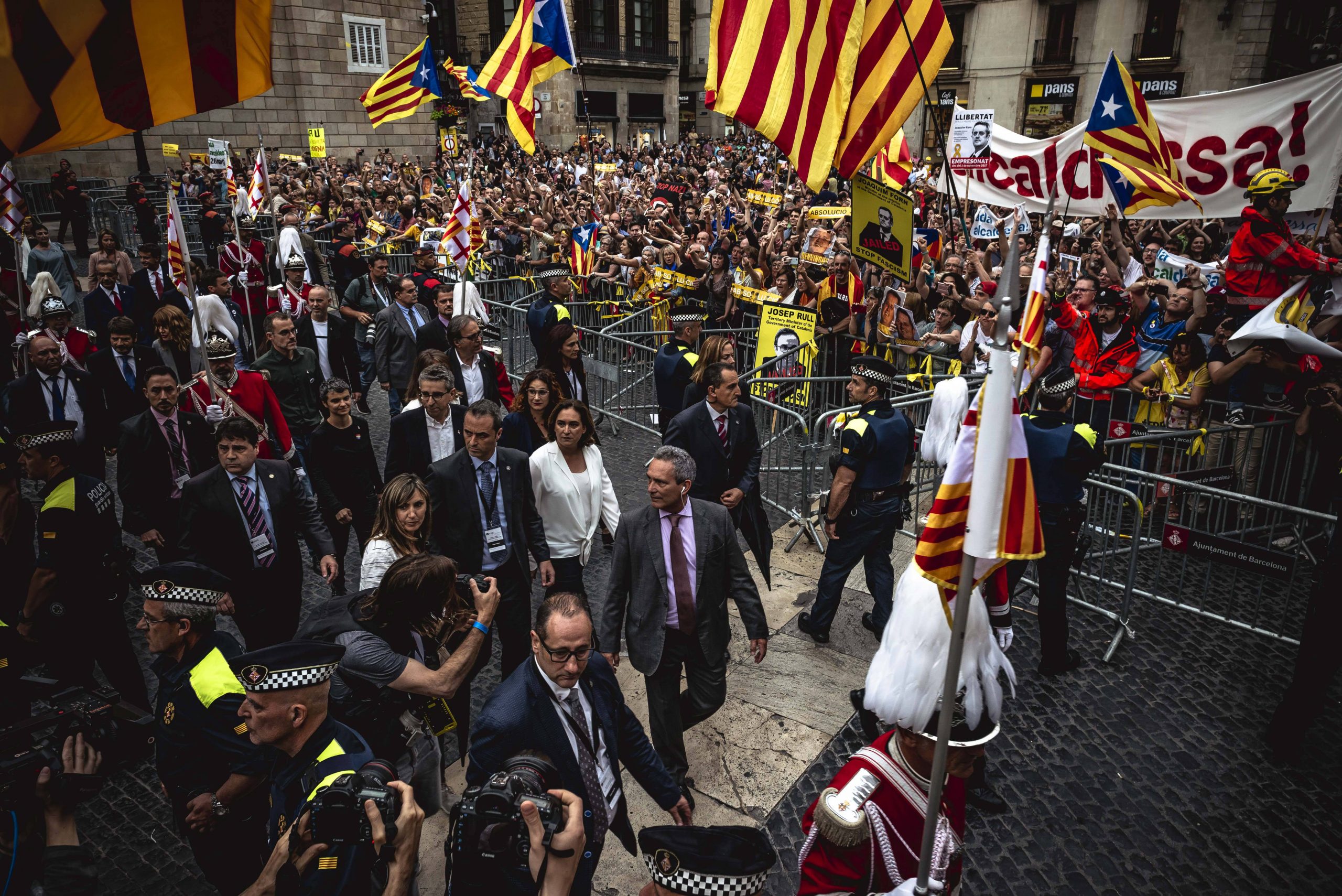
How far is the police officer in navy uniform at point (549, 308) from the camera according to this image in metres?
8.30

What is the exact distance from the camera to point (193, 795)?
2865 mm

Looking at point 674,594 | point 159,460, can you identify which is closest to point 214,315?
point 159,460

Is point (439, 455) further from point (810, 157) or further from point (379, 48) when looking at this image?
point (379, 48)

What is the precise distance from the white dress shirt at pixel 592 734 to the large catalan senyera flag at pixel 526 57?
26.5ft

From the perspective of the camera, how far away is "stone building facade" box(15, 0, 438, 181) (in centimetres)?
3088

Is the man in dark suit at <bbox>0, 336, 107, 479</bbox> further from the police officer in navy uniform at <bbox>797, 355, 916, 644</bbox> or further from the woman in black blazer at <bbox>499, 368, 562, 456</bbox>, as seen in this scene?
the police officer in navy uniform at <bbox>797, 355, 916, 644</bbox>

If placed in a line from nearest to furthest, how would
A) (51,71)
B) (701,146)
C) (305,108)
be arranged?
(51,71), (305,108), (701,146)

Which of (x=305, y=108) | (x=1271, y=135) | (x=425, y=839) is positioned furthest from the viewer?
(x=305, y=108)

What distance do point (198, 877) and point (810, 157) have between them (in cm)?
530

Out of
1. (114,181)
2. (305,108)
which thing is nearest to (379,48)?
(305,108)

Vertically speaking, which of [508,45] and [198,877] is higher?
[508,45]

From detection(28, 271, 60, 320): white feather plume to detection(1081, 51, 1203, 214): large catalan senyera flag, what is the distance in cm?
1072

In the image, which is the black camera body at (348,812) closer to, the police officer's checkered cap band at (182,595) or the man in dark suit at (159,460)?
the police officer's checkered cap band at (182,595)

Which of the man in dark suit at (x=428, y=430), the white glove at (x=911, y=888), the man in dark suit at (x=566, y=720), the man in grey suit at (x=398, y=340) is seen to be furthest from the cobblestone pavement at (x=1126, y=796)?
the man in grey suit at (x=398, y=340)
